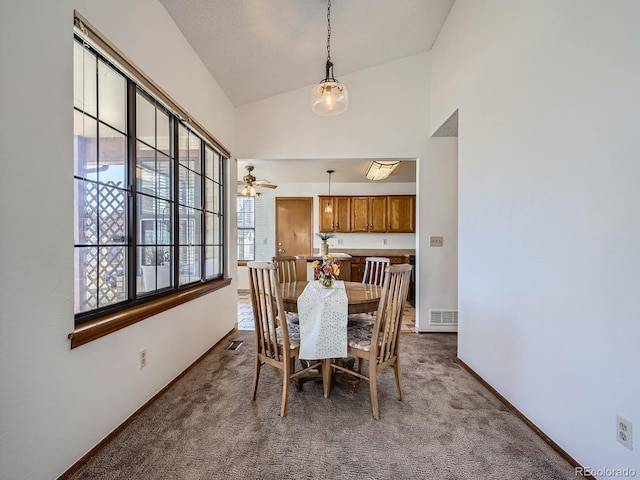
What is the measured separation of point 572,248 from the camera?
1.55 m

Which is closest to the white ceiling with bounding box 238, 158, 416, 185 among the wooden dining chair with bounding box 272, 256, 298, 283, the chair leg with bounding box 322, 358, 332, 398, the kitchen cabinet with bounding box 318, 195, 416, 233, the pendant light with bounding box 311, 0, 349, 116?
the kitchen cabinet with bounding box 318, 195, 416, 233

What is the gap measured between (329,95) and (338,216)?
4.17 meters

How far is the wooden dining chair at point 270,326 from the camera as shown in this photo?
195 cm

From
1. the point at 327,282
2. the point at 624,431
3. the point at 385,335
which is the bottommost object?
the point at 624,431

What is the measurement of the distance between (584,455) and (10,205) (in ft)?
9.29

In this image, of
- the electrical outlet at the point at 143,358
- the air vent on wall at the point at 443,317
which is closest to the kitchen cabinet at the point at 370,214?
the air vent on wall at the point at 443,317

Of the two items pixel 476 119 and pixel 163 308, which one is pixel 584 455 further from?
pixel 163 308

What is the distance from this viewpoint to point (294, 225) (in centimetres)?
668

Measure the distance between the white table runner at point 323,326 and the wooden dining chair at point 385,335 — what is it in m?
0.11

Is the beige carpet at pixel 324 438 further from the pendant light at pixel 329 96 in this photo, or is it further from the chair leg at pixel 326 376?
the pendant light at pixel 329 96

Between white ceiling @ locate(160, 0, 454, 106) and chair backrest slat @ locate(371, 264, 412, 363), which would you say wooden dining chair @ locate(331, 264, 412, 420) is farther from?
white ceiling @ locate(160, 0, 454, 106)

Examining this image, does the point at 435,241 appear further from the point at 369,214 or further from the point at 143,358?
the point at 143,358

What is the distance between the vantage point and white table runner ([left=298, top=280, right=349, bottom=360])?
205 cm

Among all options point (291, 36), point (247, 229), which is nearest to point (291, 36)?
point (291, 36)
